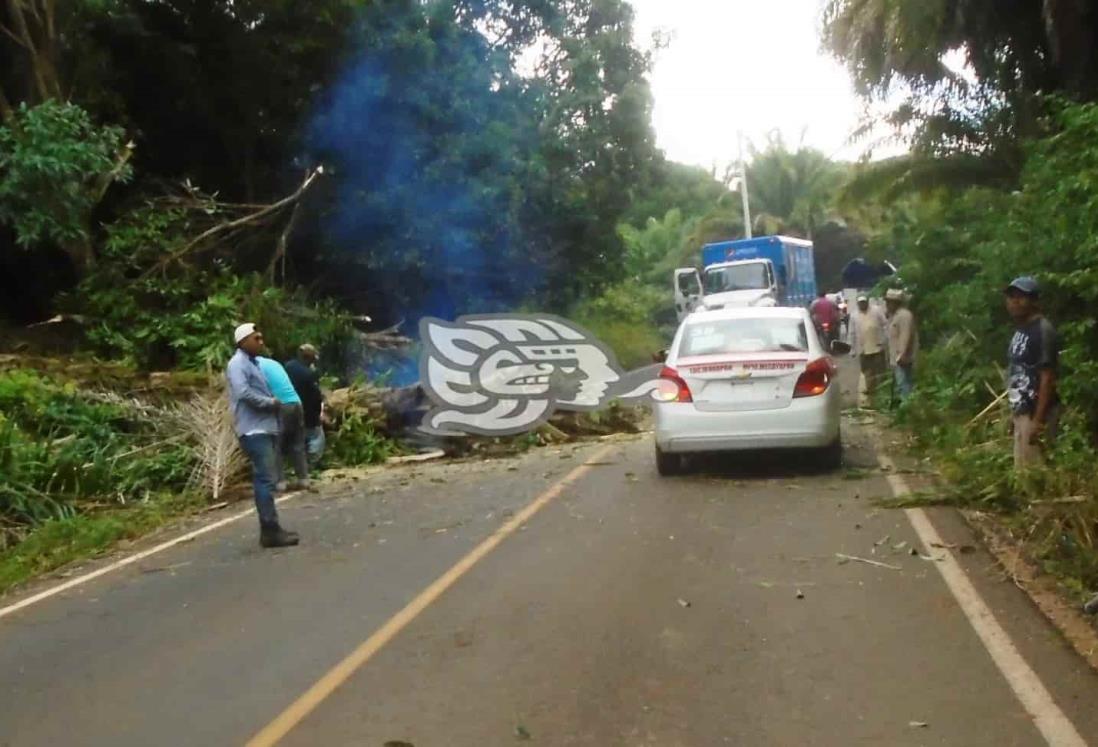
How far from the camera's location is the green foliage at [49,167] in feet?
61.2

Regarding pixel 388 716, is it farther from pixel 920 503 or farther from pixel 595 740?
pixel 920 503

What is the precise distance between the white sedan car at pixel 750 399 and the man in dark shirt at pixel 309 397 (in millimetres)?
4419

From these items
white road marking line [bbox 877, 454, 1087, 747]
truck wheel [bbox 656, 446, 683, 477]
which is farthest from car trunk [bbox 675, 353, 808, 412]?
white road marking line [bbox 877, 454, 1087, 747]

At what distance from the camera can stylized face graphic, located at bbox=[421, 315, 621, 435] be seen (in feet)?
58.5

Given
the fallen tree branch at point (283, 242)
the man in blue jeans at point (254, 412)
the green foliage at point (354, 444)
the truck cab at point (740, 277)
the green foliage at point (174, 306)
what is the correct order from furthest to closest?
the truck cab at point (740, 277) < the fallen tree branch at point (283, 242) < the green foliage at point (174, 306) < the green foliage at point (354, 444) < the man in blue jeans at point (254, 412)

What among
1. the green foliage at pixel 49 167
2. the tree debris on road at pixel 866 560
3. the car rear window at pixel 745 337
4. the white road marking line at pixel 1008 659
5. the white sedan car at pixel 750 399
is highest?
the green foliage at pixel 49 167

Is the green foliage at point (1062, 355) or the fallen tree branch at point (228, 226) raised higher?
the fallen tree branch at point (228, 226)

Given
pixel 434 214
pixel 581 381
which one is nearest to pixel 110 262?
pixel 434 214

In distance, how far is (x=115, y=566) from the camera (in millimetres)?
11258

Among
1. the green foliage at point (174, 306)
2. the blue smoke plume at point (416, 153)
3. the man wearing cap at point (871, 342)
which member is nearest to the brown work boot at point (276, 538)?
the green foliage at point (174, 306)

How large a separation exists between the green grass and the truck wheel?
15.9 ft

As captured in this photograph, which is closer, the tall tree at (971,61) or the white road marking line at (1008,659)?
the white road marking line at (1008,659)

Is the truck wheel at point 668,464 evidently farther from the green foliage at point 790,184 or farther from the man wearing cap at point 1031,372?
the green foliage at point 790,184

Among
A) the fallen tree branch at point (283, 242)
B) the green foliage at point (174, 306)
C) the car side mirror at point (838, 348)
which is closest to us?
the car side mirror at point (838, 348)
